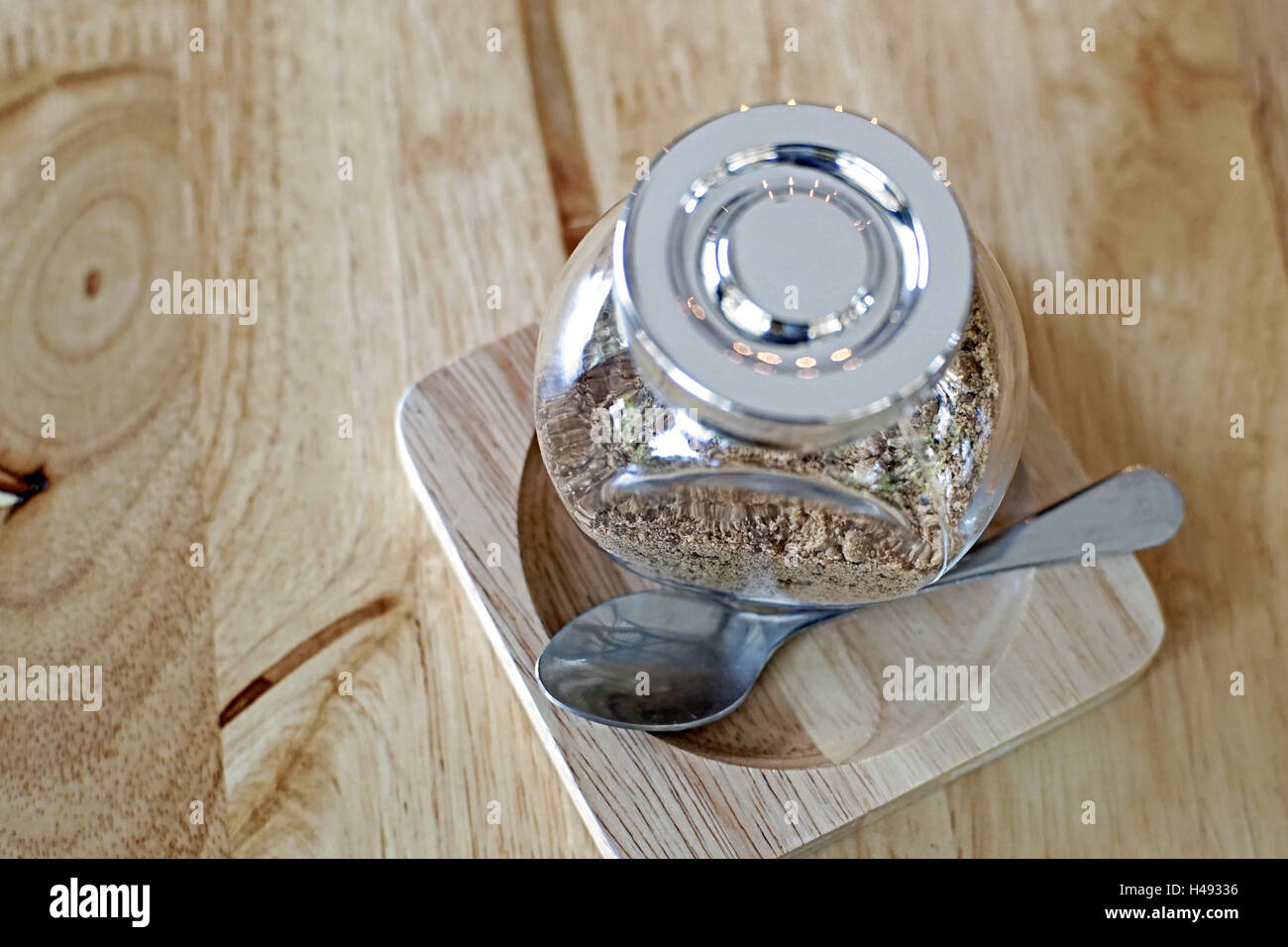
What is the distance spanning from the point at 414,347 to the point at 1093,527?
323 mm

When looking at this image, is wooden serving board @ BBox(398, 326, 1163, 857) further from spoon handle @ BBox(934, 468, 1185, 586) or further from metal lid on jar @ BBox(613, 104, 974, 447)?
metal lid on jar @ BBox(613, 104, 974, 447)

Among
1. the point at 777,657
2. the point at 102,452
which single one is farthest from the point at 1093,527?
the point at 102,452

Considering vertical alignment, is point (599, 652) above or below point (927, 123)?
below

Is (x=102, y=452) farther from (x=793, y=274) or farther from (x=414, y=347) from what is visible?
(x=793, y=274)

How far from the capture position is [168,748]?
501 mm

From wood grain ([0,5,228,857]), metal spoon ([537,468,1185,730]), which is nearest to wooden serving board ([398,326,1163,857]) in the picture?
metal spoon ([537,468,1185,730])

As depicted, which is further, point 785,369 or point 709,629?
point 709,629

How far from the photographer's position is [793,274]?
0.36m

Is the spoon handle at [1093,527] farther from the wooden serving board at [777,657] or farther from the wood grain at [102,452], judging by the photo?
the wood grain at [102,452]

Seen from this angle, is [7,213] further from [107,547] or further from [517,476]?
[517,476]

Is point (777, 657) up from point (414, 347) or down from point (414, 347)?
down

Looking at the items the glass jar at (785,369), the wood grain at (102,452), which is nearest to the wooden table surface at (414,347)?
the wood grain at (102,452)
